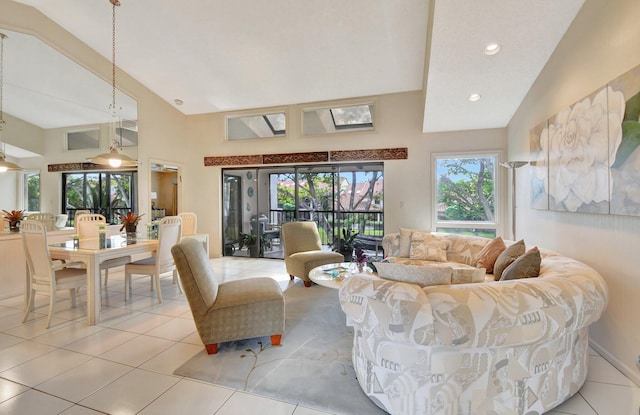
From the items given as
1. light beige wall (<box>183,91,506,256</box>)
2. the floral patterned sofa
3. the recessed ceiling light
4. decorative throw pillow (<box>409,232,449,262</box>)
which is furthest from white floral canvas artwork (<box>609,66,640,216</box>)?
light beige wall (<box>183,91,506,256</box>)

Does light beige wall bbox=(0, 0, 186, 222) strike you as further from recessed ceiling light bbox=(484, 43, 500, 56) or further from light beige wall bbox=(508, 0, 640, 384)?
light beige wall bbox=(508, 0, 640, 384)

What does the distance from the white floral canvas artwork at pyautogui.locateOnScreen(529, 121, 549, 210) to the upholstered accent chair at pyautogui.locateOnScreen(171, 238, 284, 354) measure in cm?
314

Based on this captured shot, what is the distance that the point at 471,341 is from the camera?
1.46 m

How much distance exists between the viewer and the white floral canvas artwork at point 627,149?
6.30ft

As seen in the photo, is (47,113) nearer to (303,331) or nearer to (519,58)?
(303,331)

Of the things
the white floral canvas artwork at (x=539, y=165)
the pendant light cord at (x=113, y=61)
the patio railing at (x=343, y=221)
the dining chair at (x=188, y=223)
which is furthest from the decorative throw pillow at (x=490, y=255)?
the pendant light cord at (x=113, y=61)

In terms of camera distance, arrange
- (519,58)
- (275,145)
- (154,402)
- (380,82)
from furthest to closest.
Answer: (275,145)
(380,82)
(519,58)
(154,402)

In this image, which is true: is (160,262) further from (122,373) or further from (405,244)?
(405,244)

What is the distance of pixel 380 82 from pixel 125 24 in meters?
3.97

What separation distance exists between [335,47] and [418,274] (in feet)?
12.3

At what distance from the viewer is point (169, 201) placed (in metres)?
6.24

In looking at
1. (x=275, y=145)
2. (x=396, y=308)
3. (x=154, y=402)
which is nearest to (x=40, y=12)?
(x=275, y=145)

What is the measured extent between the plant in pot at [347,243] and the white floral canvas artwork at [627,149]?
3.89 meters

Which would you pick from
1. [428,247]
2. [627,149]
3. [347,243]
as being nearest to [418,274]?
[627,149]
